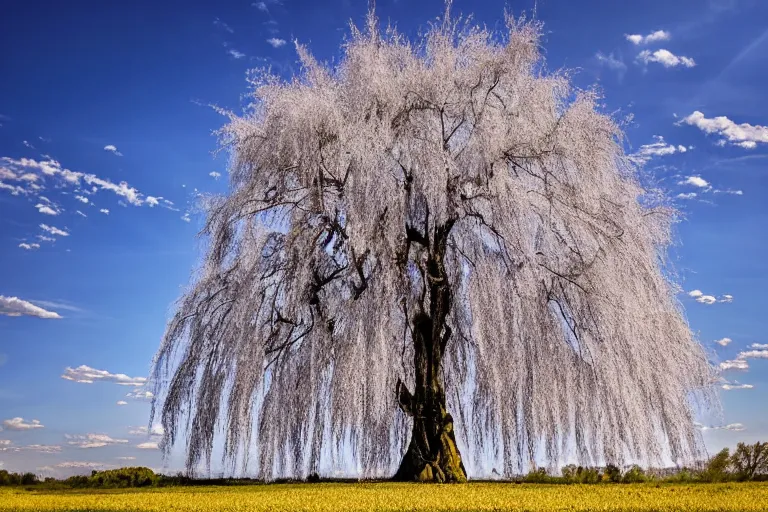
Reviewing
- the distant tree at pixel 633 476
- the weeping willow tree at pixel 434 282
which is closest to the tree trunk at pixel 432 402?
the weeping willow tree at pixel 434 282

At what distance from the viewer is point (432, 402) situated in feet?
36.3

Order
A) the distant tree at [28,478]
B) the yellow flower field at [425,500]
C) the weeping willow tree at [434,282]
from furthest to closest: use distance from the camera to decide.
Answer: the distant tree at [28,478], the weeping willow tree at [434,282], the yellow flower field at [425,500]

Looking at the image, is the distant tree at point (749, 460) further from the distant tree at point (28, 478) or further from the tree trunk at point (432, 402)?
the distant tree at point (28, 478)

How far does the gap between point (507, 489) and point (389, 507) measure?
9.27ft

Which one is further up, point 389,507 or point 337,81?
point 337,81

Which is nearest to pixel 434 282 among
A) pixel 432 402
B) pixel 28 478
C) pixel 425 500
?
pixel 432 402

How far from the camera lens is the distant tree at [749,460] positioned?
1106 centimetres

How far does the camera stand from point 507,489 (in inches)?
364

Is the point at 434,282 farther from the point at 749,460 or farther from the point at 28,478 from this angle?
the point at 28,478

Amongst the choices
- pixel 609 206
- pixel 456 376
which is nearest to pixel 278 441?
pixel 456 376

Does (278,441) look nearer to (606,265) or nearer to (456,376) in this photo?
(456,376)

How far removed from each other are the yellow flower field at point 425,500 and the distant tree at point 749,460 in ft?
3.97

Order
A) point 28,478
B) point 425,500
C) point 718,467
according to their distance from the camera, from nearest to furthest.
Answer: point 425,500
point 718,467
point 28,478

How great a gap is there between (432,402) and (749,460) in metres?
5.22
